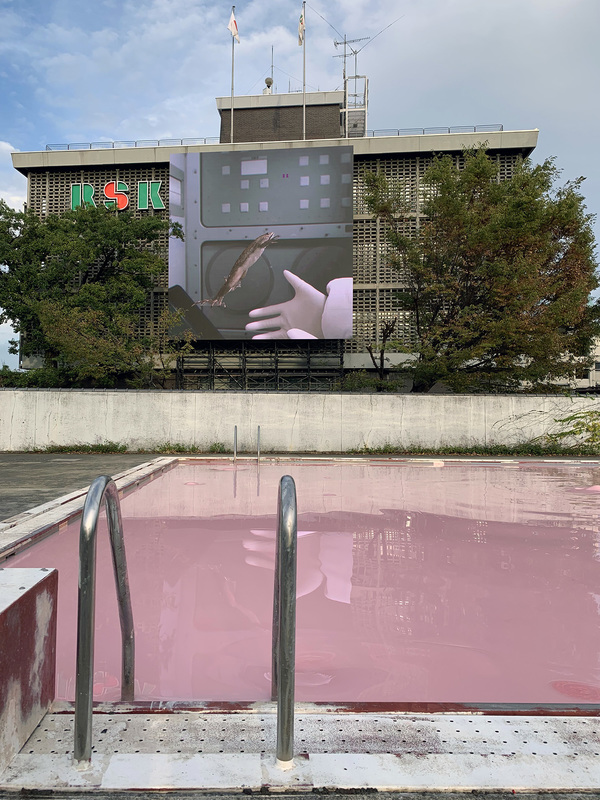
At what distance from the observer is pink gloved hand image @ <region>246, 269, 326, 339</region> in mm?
22609

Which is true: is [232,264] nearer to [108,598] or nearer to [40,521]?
[40,521]

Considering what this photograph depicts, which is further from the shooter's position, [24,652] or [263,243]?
[263,243]

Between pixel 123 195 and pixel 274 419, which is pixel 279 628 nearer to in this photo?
pixel 274 419

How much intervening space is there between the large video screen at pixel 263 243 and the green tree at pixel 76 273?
5.23 feet

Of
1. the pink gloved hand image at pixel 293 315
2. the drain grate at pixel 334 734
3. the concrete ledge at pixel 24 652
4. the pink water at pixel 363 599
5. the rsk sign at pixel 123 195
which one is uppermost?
the rsk sign at pixel 123 195

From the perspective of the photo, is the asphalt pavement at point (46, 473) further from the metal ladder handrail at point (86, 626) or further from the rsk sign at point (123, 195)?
the rsk sign at point (123, 195)

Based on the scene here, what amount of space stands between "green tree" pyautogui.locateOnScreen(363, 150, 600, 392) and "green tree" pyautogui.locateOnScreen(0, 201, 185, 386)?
33.1 ft

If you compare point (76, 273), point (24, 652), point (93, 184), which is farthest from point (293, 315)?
point (24, 652)

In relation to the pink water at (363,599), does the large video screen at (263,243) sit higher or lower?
higher

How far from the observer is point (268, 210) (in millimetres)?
23156

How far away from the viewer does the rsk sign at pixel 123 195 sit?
26.4 m

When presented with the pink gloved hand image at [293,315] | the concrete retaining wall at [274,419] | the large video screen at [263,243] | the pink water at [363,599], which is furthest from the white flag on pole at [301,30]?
the pink water at [363,599]

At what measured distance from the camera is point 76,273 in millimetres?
23000

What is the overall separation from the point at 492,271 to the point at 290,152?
37.7 ft
